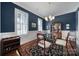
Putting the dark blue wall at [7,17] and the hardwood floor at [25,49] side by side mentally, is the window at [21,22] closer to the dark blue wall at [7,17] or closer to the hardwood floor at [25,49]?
the dark blue wall at [7,17]

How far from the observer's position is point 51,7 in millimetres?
1981

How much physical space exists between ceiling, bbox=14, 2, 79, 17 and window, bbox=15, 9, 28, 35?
134 mm

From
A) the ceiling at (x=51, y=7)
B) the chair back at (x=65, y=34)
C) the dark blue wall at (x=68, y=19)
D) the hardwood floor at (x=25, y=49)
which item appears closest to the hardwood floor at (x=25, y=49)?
the hardwood floor at (x=25, y=49)

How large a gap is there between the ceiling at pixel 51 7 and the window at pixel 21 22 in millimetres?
134

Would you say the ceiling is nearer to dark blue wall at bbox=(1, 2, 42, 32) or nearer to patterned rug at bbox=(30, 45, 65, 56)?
dark blue wall at bbox=(1, 2, 42, 32)

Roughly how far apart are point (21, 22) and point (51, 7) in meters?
0.59

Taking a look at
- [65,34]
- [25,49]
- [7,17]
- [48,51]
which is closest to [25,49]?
[25,49]

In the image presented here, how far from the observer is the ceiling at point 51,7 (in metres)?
1.96

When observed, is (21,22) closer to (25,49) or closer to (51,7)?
(25,49)

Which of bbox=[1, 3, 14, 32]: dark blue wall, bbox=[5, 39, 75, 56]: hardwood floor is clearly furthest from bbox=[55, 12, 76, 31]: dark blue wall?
bbox=[1, 3, 14, 32]: dark blue wall

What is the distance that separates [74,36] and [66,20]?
309 millimetres

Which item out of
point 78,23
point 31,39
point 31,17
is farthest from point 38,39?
point 78,23

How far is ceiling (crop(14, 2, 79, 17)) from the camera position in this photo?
1959 mm

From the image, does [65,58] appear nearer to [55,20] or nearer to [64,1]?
[55,20]
